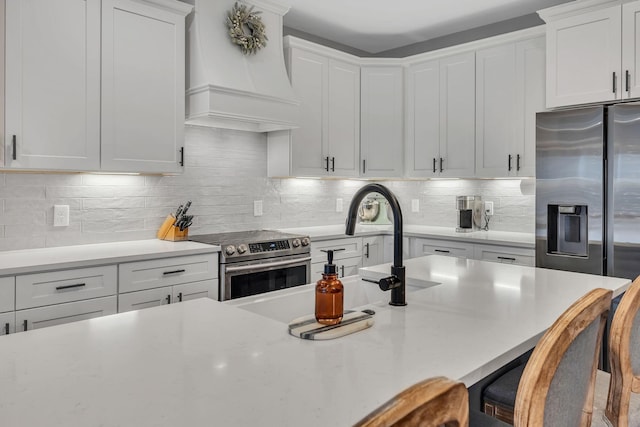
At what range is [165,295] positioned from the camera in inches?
108

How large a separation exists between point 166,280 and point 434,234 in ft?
7.27

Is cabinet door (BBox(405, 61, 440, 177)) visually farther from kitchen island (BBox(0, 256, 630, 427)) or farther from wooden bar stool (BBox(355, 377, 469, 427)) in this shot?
wooden bar stool (BBox(355, 377, 469, 427))

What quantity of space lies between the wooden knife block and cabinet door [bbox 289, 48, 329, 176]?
1055mm

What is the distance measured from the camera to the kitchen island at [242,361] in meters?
0.79

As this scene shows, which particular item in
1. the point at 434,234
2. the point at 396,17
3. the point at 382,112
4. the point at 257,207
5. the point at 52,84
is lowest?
the point at 434,234

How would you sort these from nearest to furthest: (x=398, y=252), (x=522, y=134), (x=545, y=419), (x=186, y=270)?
1. (x=545, y=419)
2. (x=398, y=252)
3. (x=186, y=270)
4. (x=522, y=134)

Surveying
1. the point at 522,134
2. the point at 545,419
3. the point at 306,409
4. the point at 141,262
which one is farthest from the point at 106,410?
the point at 522,134

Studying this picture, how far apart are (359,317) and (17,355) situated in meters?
0.84

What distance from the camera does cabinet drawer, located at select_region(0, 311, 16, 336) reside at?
2170 mm

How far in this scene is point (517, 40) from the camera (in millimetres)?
3719

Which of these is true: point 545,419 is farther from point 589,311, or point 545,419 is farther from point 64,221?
point 64,221

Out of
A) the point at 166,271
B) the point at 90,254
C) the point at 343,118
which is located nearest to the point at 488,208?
the point at 343,118

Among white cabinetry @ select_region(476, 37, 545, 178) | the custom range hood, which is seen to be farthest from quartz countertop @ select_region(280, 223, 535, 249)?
the custom range hood

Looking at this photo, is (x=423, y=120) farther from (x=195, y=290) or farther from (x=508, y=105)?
(x=195, y=290)
